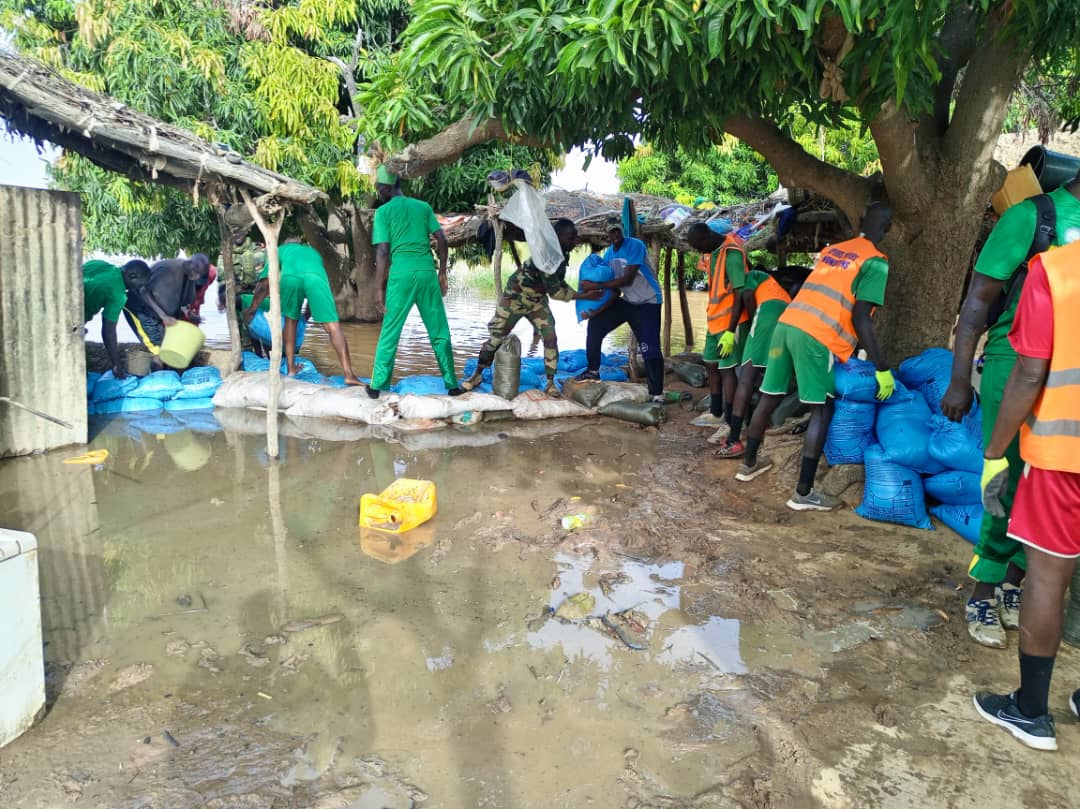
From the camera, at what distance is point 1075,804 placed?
196cm

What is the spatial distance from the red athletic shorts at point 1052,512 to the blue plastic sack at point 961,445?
5.91 ft

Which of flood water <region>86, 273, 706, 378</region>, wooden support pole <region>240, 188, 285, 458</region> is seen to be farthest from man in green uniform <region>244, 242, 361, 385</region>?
flood water <region>86, 273, 706, 378</region>

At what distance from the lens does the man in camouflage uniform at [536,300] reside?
6594 mm

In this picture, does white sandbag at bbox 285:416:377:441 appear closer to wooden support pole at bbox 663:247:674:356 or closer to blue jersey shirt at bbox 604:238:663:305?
blue jersey shirt at bbox 604:238:663:305

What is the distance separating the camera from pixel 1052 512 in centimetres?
209

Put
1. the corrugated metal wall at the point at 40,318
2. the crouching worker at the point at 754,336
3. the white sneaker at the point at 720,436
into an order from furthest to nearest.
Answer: the white sneaker at the point at 720,436 → the crouching worker at the point at 754,336 → the corrugated metal wall at the point at 40,318

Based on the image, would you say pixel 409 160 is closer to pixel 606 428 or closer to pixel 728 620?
pixel 606 428

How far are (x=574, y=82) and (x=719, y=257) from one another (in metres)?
2.15

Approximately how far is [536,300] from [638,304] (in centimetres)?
100

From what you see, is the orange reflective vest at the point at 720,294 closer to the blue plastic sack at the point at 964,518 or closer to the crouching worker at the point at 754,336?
the crouching worker at the point at 754,336

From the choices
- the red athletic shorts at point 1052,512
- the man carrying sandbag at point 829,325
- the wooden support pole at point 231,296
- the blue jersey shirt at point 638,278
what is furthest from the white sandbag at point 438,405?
the red athletic shorts at point 1052,512

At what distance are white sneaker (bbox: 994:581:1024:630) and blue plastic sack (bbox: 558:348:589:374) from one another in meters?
5.88

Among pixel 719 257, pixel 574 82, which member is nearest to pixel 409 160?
pixel 574 82

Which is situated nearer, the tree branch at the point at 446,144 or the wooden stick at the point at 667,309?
the tree branch at the point at 446,144
